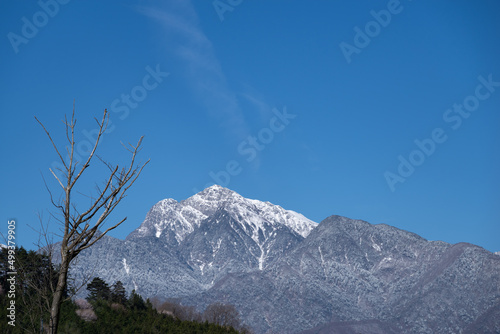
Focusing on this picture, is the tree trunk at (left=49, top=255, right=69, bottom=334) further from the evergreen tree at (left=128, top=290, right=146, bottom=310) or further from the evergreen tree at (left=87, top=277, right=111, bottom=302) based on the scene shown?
the evergreen tree at (left=87, top=277, right=111, bottom=302)

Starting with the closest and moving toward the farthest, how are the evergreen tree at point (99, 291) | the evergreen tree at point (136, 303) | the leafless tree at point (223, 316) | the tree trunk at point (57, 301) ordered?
the tree trunk at point (57, 301)
the evergreen tree at point (136, 303)
the evergreen tree at point (99, 291)
the leafless tree at point (223, 316)

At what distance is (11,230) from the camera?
21.1m

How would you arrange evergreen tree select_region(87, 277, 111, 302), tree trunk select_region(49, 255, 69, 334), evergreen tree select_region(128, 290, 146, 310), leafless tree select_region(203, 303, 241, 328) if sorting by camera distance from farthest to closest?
leafless tree select_region(203, 303, 241, 328) < evergreen tree select_region(87, 277, 111, 302) < evergreen tree select_region(128, 290, 146, 310) < tree trunk select_region(49, 255, 69, 334)

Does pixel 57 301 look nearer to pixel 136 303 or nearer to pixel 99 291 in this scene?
pixel 136 303

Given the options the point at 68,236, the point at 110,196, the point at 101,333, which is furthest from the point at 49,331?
the point at 101,333

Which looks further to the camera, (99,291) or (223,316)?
(223,316)

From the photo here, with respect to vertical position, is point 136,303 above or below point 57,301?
above

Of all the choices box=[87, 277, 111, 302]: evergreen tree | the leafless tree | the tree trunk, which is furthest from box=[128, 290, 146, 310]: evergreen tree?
the tree trunk

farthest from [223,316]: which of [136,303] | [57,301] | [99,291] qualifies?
[57,301]

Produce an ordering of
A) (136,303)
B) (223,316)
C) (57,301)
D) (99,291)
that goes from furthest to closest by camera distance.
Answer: (223,316) → (99,291) → (136,303) → (57,301)

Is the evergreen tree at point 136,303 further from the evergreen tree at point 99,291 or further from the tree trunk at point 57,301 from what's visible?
the tree trunk at point 57,301

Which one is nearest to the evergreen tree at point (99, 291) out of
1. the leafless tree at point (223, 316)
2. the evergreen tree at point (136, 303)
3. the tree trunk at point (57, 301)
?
the evergreen tree at point (136, 303)

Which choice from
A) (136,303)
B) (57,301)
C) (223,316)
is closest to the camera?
(57,301)

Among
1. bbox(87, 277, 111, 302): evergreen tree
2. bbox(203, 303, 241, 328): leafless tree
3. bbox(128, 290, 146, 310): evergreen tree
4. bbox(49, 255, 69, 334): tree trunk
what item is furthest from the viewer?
bbox(203, 303, 241, 328): leafless tree
